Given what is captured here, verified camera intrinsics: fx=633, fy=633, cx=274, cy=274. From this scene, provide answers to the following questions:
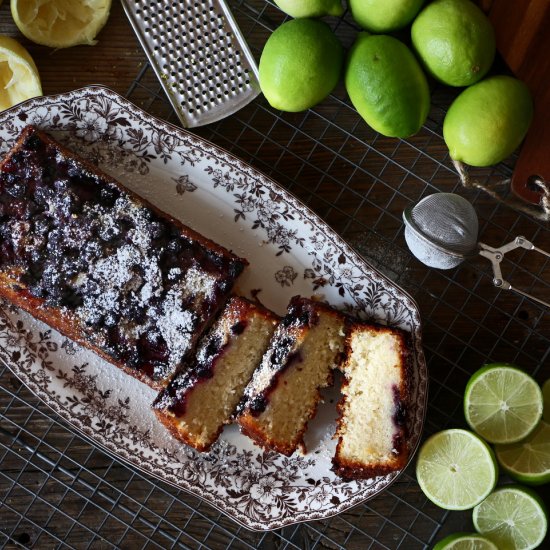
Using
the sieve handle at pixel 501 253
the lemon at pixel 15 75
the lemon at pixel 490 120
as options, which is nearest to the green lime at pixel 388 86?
the lemon at pixel 490 120

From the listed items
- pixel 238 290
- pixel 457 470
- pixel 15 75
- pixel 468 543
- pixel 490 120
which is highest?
pixel 490 120

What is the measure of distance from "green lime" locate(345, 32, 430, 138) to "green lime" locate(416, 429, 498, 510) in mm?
1690

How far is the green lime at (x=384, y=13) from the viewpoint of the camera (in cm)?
325

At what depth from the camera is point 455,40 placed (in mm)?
3207

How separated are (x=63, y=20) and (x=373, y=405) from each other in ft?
9.29

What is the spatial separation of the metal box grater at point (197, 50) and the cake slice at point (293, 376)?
1.26 meters

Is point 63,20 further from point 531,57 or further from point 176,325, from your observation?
point 531,57

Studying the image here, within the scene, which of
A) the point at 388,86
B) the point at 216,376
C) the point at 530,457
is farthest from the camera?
the point at 530,457

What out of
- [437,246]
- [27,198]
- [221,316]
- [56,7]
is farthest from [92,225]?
[437,246]

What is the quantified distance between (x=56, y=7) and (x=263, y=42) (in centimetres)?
121

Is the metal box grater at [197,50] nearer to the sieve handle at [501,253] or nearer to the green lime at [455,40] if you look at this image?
the green lime at [455,40]

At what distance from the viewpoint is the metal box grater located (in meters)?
3.60

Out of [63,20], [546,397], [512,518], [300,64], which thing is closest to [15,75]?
[63,20]

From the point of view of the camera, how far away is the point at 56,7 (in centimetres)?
366
